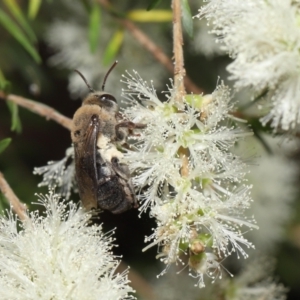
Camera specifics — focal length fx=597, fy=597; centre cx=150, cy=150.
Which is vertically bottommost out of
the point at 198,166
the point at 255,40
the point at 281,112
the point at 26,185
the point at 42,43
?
the point at 26,185

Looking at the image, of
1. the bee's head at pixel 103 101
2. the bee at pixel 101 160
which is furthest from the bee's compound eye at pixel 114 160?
the bee's head at pixel 103 101

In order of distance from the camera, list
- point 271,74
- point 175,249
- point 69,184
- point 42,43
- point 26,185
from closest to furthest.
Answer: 1. point 271,74
2. point 175,249
3. point 69,184
4. point 26,185
5. point 42,43

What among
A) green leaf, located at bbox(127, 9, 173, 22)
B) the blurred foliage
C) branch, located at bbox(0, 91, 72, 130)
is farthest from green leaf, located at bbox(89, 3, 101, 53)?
branch, located at bbox(0, 91, 72, 130)

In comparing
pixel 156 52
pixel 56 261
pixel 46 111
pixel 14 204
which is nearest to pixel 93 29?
pixel 156 52

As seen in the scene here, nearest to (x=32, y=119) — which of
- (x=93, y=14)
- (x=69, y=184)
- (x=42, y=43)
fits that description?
(x=42, y=43)

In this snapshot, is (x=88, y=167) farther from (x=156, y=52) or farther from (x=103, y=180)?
(x=156, y=52)

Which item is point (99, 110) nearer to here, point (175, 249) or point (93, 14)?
point (175, 249)
